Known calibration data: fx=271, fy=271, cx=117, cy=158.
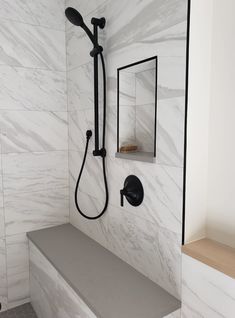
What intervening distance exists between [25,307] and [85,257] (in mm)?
823

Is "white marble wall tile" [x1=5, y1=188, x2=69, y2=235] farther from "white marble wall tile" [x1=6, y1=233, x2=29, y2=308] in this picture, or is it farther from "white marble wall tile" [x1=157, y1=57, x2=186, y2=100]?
"white marble wall tile" [x1=157, y1=57, x2=186, y2=100]

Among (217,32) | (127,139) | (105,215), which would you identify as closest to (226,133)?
(217,32)

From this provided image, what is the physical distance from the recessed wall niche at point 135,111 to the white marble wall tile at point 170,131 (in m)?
0.24

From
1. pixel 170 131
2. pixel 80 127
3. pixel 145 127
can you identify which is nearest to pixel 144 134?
pixel 145 127

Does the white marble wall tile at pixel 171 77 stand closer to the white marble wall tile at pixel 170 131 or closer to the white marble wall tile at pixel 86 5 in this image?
the white marble wall tile at pixel 170 131

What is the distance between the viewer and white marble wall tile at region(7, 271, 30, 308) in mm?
2059

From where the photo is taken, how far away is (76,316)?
4.60ft

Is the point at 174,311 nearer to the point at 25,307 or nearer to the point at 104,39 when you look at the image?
the point at 25,307

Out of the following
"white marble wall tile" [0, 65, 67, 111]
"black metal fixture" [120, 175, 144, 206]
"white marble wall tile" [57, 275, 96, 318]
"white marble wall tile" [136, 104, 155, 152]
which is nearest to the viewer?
"white marble wall tile" [57, 275, 96, 318]

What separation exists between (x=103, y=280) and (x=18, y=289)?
101 cm

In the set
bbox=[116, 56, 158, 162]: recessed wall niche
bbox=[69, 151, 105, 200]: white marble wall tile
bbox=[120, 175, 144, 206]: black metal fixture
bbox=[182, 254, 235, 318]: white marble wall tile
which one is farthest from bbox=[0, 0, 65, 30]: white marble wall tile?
bbox=[182, 254, 235, 318]: white marble wall tile

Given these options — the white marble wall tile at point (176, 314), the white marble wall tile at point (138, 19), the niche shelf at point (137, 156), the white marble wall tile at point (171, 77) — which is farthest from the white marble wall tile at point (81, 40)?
the white marble wall tile at point (176, 314)

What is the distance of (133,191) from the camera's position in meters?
1.46

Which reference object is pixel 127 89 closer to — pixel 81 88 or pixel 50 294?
pixel 81 88
